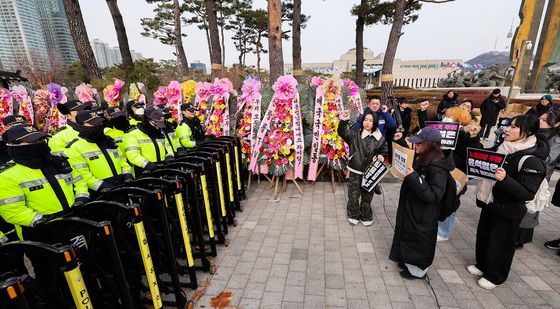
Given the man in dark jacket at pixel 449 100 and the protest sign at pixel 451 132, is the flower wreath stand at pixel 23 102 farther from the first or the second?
the man in dark jacket at pixel 449 100

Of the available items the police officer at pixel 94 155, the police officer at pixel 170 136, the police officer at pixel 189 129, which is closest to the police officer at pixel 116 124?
the police officer at pixel 170 136

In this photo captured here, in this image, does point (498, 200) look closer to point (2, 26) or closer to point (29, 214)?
point (29, 214)

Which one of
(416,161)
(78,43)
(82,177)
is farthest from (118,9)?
(416,161)

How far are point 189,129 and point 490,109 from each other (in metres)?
9.77

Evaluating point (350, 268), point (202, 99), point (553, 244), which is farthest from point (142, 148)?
point (553, 244)

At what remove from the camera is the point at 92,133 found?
116 inches

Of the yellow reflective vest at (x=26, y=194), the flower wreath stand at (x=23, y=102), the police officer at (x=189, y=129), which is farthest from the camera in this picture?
the flower wreath stand at (x=23, y=102)

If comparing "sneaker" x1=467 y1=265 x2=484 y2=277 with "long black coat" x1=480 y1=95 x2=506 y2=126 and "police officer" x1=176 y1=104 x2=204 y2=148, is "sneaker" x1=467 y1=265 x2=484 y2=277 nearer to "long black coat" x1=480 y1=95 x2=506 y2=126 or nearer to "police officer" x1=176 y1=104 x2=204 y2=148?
"police officer" x1=176 y1=104 x2=204 y2=148

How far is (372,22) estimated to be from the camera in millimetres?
13016

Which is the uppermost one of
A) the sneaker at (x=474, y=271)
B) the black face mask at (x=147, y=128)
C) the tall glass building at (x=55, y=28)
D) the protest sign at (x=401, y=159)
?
the tall glass building at (x=55, y=28)

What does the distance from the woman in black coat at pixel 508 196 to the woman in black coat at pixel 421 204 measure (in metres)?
0.52

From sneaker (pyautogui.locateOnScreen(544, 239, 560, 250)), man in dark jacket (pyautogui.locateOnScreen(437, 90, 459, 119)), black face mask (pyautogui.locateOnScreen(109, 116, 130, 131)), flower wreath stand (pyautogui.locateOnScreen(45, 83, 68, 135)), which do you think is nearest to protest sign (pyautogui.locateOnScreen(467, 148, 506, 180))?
sneaker (pyautogui.locateOnScreen(544, 239, 560, 250))

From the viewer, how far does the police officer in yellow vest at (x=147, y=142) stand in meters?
3.40

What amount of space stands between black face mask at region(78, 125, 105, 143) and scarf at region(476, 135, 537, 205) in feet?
14.6
